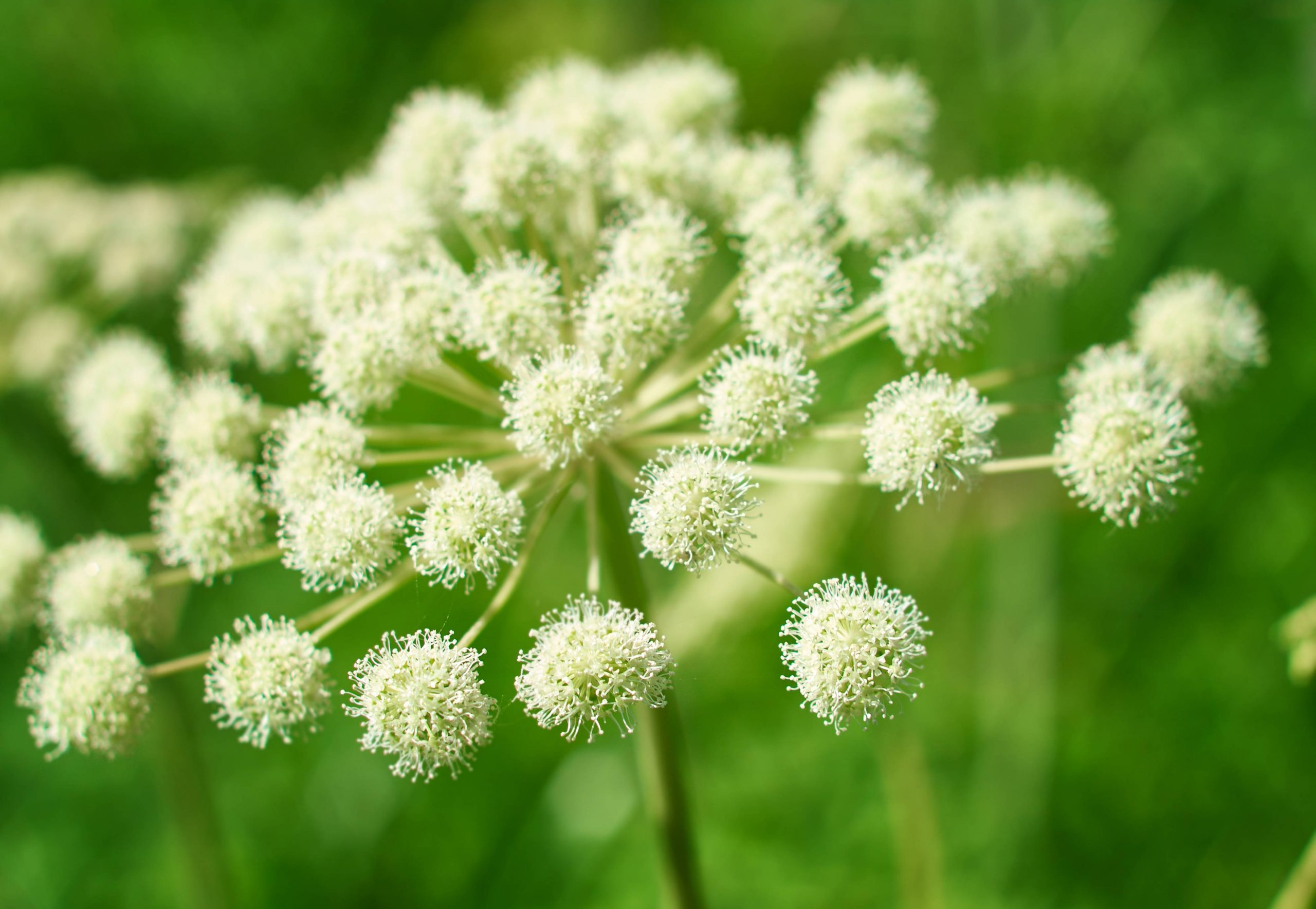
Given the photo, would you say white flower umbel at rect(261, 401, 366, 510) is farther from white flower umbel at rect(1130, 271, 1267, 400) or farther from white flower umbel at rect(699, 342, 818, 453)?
white flower umbel at rect(1130, 271, 1267, 400)

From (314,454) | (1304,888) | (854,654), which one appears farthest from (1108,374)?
(314,454)

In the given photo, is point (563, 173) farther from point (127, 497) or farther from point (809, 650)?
point (127, 497)

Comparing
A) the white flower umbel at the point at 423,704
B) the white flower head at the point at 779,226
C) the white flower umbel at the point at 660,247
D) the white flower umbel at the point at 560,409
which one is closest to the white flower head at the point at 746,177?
the white flower head at the point at 779,226

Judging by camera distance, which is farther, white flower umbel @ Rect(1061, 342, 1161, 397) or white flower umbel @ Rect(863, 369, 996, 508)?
white flower umbel @ Rect(1061, 342, 1161, 397)

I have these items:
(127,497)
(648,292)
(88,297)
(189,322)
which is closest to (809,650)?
(648,292)

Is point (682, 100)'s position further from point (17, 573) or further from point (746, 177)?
point (17, 573)

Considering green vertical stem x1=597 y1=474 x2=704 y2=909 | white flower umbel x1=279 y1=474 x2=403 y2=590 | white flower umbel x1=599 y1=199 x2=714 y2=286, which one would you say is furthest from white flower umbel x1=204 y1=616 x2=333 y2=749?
white flower umbel x1=599 y1=199 x2=714 y2=286

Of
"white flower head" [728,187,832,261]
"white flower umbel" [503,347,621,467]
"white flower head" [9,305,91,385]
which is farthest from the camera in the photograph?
"white flower head" [9,305,91,385]

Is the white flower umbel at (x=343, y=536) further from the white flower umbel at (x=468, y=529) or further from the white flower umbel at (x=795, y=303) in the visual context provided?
the white flower umbel at (x=795, y=303)
